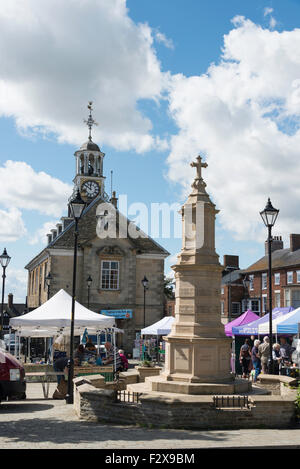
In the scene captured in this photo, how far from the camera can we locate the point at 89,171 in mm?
50688

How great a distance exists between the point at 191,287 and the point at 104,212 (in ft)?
95.9

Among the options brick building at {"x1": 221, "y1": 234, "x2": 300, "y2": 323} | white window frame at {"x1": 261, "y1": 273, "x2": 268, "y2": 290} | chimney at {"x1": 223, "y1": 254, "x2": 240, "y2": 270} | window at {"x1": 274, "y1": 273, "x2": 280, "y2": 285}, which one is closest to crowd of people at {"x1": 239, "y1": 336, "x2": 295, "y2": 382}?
brick building at {"x1": 221, "y1": 234, "x2": 300, "y2": 323}

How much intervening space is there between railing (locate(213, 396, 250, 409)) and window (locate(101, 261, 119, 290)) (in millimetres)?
28115

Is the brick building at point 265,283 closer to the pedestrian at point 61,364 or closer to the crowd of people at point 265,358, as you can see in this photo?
the crowd of people at point 265,358

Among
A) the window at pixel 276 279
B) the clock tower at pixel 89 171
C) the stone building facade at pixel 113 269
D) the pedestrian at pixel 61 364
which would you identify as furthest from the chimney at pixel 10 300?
the pedestrian at pixel 61 364

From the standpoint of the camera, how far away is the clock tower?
49.2m

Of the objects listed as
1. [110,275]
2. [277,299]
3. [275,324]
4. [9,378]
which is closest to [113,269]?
[110,275]

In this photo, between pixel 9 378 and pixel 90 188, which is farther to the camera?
pixel 90 188

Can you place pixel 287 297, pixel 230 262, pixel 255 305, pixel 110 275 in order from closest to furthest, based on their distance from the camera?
pixel 110 275
pixel 287 297
pixel 255 305
pixel 230 262

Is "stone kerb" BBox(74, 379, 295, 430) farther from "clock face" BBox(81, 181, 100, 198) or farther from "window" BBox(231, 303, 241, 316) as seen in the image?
"window" BBox(231, 303, 241, 316)

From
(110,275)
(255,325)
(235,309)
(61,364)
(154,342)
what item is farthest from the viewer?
(235,309)

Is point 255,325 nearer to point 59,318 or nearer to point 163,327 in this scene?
point 163,327

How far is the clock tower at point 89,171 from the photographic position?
49.2m

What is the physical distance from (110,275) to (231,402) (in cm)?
2823
